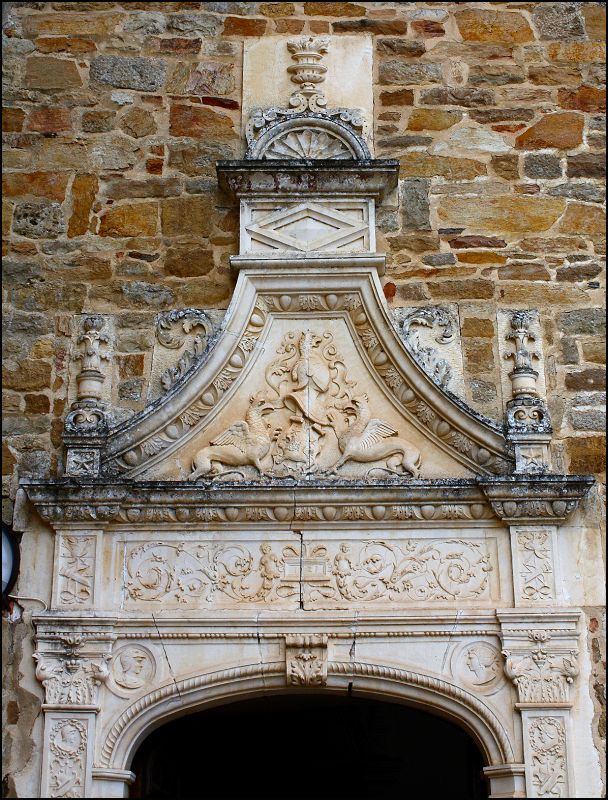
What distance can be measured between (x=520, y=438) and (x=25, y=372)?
7.20 feet

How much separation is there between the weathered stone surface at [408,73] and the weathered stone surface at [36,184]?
161 cm

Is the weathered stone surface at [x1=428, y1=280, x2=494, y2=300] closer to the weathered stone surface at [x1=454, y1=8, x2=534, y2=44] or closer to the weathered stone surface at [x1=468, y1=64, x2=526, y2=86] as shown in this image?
the weathered stone surface at [x1=468, y1=64, x2=526, y2=86]

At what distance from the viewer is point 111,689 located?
492 centimetres

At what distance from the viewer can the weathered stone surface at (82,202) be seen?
18.7ft

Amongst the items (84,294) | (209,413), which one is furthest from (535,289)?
(84,294)

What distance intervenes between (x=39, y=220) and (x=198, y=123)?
890 millimetres

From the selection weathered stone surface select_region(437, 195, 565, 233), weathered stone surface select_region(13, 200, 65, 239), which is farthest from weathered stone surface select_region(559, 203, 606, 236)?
weathered stone surface select_region(13, 200, 65, 239)

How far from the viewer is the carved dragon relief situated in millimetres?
5227

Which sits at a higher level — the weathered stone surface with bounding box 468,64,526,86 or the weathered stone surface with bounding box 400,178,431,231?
the weathered stone surface with bounding box 468,64,526,86

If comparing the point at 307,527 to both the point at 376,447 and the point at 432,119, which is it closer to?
the point at 376,447

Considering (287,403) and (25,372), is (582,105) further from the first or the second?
(25,372)

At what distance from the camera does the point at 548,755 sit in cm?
476

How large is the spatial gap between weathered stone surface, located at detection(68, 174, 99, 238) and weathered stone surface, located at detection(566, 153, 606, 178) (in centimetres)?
224

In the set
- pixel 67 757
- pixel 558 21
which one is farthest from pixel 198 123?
pixel 67 757
